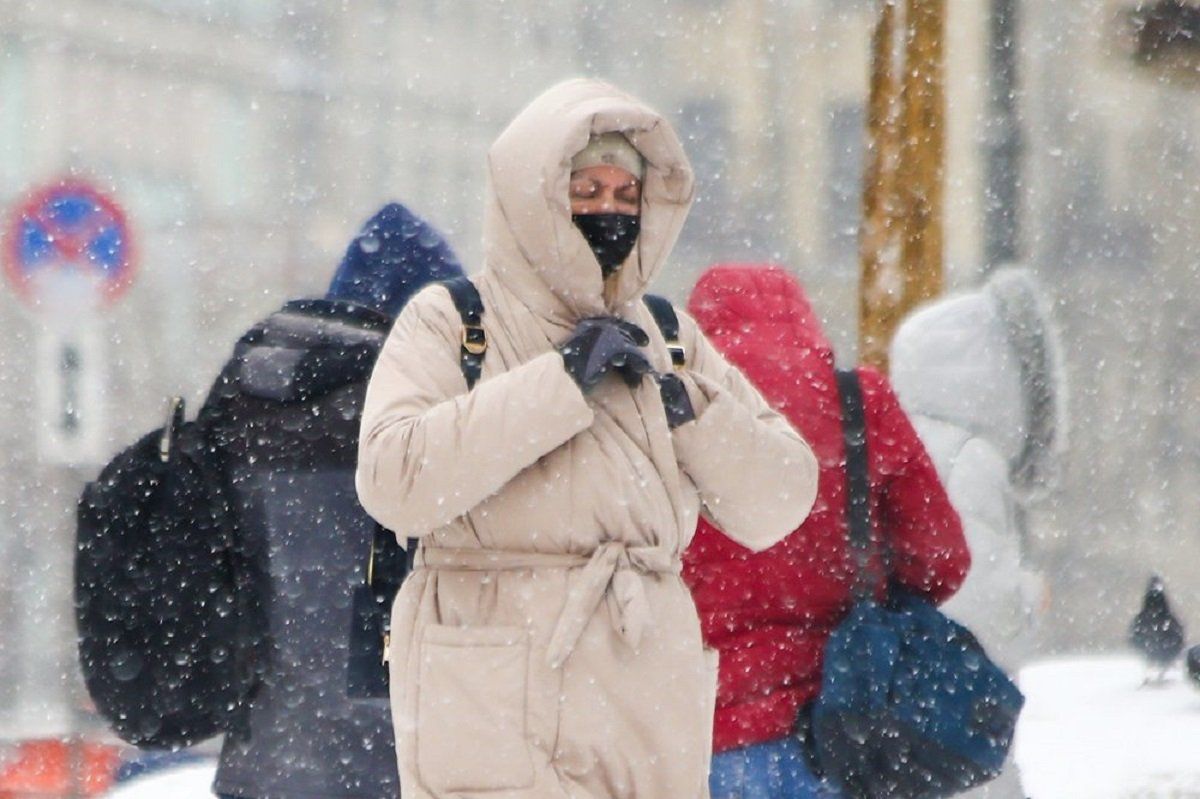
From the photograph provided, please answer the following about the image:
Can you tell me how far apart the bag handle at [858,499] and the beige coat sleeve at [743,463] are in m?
0.46

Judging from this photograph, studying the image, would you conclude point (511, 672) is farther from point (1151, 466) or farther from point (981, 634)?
point (1151, 466)

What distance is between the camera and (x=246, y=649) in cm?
341

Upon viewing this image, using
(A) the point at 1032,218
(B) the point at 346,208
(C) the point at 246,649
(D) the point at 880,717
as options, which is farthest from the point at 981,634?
(B) the point at 346,208

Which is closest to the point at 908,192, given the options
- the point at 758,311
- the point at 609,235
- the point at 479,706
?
the point at 758,311

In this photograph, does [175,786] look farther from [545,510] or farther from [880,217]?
[545,510]

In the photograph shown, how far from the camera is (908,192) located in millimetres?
7125

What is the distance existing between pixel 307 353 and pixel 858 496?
0.94m

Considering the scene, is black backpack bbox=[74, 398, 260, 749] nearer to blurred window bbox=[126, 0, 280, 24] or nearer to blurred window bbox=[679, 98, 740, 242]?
blurred window bbox=[126, 0, 280, 24]

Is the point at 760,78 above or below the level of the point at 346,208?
above

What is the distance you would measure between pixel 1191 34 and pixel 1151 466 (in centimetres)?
1782

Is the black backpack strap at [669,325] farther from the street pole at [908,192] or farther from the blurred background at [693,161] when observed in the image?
the blurred background at [693,161]

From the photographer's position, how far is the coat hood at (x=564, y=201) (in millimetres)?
2781

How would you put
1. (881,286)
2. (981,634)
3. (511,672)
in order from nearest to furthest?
(511,672) < (981,634) < (881,286)

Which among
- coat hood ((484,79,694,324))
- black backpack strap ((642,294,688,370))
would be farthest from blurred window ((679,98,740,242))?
coat hood ((484,79,694,324))
